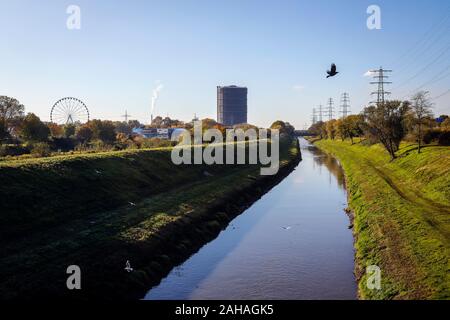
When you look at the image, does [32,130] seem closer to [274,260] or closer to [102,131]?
[102,131]

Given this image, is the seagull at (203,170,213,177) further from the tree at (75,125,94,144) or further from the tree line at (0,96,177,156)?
the tree at (75,125,94,144)

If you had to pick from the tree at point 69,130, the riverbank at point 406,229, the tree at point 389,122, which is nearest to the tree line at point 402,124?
the tree at point 389,122

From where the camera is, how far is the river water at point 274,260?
75.2ft

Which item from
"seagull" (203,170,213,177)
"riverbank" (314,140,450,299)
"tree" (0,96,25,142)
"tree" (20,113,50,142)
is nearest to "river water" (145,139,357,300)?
"riverbank" (314,140,450,299)

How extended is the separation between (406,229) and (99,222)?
20.0 m

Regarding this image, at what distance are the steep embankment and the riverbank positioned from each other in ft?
38.2

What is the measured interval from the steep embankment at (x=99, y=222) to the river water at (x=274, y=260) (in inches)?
58.2

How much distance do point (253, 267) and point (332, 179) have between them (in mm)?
44665

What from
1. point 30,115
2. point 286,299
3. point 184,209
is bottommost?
point 286,299

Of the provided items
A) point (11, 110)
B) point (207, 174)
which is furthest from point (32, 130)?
point (207, 174)

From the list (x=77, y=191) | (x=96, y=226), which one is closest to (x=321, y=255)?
(x=96, y=226)

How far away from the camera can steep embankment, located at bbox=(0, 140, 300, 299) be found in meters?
21.1

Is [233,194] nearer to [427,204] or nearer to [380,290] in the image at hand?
[427,204]
